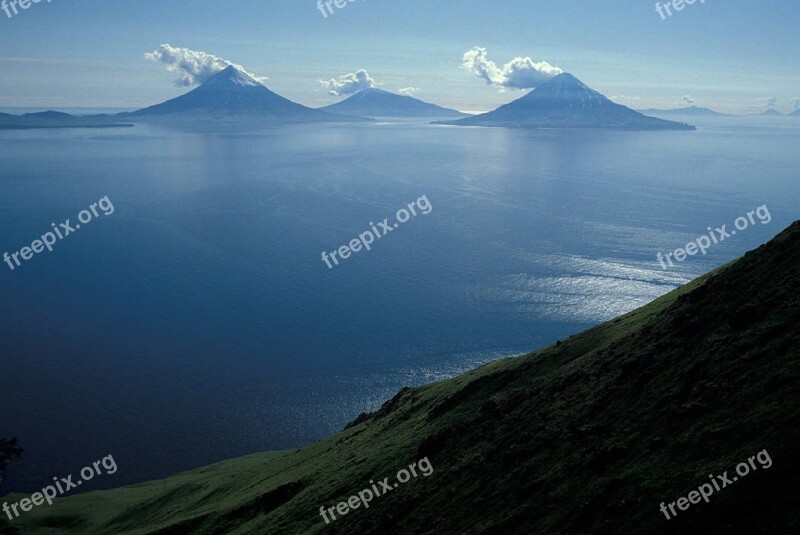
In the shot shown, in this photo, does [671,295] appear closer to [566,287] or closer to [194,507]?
[194,507]

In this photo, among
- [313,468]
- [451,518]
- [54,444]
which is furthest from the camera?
[54,444]

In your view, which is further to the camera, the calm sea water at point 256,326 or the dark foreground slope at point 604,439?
the calm sea water at point 256,326

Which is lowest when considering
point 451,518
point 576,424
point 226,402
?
point 226,402

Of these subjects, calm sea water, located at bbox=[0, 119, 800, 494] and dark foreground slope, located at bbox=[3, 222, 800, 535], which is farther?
calm sea water, located at bbox=[0, 119, 800, 494]

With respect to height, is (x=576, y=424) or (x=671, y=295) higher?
(x=671, y=295)

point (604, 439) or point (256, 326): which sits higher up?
point (604, 439)

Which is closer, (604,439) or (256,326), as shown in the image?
(604,439)

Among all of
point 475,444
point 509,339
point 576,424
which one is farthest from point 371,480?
point 509,339

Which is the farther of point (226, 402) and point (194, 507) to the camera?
point (226, 402)
